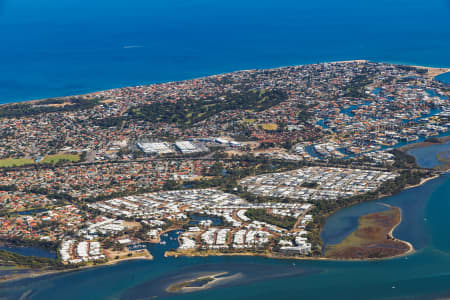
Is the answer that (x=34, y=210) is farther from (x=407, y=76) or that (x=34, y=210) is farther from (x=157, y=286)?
(x=407, y=76)

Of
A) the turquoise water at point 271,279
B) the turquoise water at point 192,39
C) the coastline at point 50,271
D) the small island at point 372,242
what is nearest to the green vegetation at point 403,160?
the small island at point 372,242

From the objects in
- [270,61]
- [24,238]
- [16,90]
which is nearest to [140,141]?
[24,238]

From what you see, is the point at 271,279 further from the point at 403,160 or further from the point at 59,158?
the point at 59,158

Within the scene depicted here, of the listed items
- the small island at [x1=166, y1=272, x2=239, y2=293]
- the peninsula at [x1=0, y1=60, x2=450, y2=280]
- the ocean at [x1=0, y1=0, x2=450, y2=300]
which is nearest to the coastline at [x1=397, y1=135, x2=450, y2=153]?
the peninsula at [x1=0, y1=60, x2=450, y2=280]

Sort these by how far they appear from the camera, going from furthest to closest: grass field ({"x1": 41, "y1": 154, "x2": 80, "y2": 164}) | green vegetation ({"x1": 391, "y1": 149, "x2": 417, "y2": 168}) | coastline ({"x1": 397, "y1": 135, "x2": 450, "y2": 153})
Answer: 1. grass field ({"x1": 41, "y1": 154, "x2": 80, "y2": 164})
2. coastline ({"x1": 397, "y1": 135, "x2": 450, "y2": 153})
3. green vegetation ({"x1": 391, "y1": 149, "x2": 417, "y2": 168})

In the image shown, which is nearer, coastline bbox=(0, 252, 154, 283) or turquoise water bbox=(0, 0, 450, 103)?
coastline bbox=(0, 252, 154, 283)

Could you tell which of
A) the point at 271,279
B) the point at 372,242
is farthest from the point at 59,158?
the point at 372,242

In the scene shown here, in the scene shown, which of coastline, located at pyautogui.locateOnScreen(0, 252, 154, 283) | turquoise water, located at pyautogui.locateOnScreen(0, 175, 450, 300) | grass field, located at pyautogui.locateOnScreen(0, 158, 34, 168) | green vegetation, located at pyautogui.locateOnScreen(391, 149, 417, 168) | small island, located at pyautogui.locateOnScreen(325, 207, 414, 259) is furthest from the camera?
grass field, located at pyautogui.locateOnScreen(0, 158, 34, 168)

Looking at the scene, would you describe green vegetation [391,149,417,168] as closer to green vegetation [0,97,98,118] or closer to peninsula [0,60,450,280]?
peninsula [0,60,450,280]

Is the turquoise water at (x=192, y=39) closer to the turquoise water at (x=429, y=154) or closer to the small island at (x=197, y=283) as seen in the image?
the turquoise water at (x=429, y=154)
